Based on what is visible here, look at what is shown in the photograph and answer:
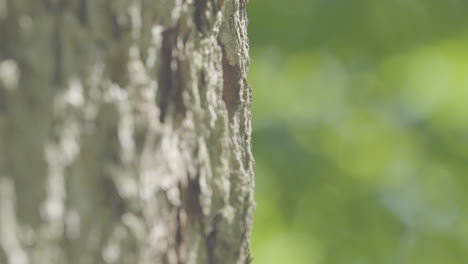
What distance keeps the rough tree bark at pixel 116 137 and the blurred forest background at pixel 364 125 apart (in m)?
2.08

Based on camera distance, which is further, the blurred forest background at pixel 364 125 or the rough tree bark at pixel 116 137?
the blurred forest background at pixel 364 125

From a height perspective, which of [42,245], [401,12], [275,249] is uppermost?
[401,12]

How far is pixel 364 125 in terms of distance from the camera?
3000 mm

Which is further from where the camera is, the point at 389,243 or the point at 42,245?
the point at 389,243

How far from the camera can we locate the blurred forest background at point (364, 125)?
2814 millimetres

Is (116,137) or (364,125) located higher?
(364,125)

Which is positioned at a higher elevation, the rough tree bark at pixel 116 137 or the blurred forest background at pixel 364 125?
the blurred forest background at pixel 364 125

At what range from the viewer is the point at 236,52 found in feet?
2.43

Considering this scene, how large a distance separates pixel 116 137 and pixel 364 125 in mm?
Answer: 2438

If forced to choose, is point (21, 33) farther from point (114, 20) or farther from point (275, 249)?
point (275, 249)

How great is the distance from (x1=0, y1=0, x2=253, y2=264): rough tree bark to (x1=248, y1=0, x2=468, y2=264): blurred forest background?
208 centimetres

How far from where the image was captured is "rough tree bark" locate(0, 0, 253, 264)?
583 millimetres

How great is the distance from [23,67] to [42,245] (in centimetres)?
11

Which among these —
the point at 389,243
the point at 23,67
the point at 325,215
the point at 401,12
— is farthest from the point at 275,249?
the point at 23,67
